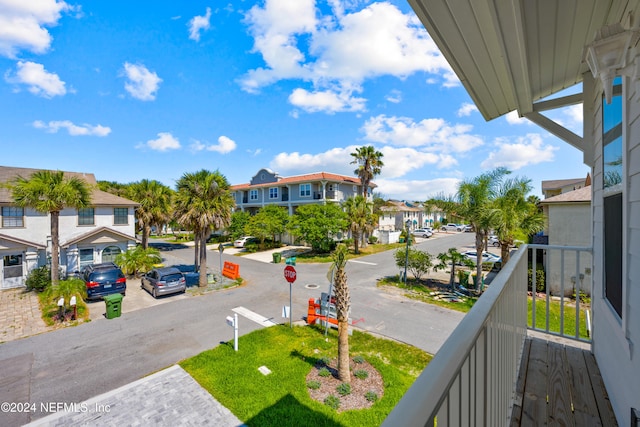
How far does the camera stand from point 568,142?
4.12 metres

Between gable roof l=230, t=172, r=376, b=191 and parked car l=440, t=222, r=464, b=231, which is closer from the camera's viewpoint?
gable roof l=230, t=172, r=376, b=191

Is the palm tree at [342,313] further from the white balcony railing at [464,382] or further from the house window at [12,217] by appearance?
the house window at [12,217]

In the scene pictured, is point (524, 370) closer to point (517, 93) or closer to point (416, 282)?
point (517, 93)

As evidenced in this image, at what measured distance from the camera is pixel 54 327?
10148mm

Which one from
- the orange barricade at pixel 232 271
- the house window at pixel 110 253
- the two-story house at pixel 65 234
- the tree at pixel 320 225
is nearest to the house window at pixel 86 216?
the two-story house at pixel 65 234

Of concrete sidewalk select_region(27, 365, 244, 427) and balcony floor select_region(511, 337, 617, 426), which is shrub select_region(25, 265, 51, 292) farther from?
balcony floor select_region(511, 337, 617, 426)

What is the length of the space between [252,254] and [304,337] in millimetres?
18251

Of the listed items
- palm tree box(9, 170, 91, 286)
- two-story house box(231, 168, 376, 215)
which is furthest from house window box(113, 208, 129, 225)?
two-story house box(231, 168, 376, 215)

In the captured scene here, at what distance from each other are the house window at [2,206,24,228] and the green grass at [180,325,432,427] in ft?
51.2

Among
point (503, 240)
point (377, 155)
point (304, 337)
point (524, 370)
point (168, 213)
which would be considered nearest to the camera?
point (524, 370)

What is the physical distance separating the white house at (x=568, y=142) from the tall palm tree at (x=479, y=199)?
9502 millimetres

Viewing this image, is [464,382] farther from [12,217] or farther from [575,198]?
[12,217]

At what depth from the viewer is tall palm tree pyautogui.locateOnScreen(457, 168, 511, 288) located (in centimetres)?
1275

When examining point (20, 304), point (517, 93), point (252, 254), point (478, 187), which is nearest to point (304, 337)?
point (517, 93)
